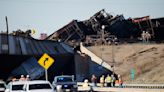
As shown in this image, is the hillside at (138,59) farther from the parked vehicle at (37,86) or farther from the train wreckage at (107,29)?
the parked vehicle at (37,86)

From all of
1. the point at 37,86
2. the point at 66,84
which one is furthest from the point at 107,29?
the point at 37,86

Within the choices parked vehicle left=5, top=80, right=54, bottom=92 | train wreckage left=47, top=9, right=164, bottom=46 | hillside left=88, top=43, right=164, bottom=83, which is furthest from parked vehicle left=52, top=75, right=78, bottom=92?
train wreckage left=47, top=9, right=164, bottom=46

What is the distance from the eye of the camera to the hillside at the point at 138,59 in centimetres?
5736

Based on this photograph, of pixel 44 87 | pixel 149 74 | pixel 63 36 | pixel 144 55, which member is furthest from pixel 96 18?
pixel 44 87

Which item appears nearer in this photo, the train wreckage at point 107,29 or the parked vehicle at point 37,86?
the parked vehicle at point 37,86

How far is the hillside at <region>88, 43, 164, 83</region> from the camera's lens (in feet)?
188

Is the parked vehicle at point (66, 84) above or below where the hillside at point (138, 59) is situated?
below

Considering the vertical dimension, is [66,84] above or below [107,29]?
below

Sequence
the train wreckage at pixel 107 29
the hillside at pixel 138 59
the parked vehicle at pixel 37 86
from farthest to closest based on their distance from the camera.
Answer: the train wreckage at pixel 107 29
the hillside at pixel 138 59
the parked vehicle at pixel 37 86

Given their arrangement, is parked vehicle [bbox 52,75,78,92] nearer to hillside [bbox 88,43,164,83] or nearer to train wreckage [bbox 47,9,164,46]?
hillside [bbox 88,43,164,83]

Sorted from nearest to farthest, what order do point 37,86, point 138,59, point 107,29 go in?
point 37,86, point 138,59, point 107,29

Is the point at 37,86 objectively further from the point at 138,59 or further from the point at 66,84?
the point at 138,59

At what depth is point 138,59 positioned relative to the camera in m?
62.8

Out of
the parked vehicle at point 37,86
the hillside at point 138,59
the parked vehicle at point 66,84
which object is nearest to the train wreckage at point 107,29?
the hillside at point 138,59
